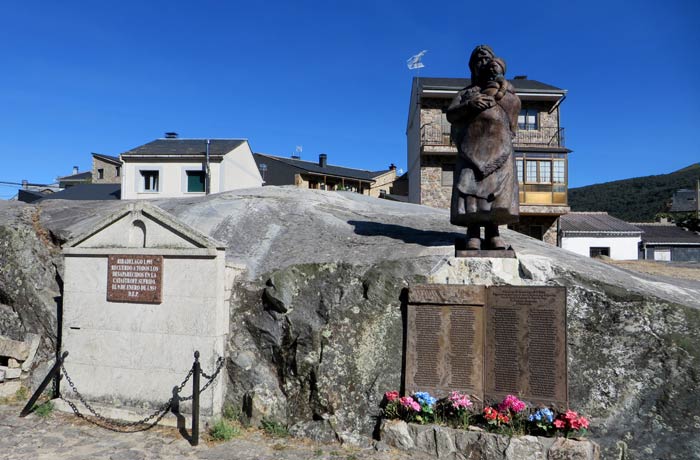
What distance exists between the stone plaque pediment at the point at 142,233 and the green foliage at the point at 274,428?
2449 mm

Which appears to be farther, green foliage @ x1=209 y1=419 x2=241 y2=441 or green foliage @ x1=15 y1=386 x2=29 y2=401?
green foliage @ x1=15 y1=386 x2=29 y2=401

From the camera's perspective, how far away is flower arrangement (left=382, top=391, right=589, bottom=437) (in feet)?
17.9

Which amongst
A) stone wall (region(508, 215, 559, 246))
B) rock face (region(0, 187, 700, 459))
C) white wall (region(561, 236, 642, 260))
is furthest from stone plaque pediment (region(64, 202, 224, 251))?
white wall (region(561, 236, 642, 260))

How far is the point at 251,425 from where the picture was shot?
6.61 m

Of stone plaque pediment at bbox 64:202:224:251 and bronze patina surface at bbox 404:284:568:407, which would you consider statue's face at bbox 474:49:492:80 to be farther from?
stone plaque pediment at bbox 64:202:224:251

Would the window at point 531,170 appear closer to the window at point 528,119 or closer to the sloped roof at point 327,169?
the window at point 528,119

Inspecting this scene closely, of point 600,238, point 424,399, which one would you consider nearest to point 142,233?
point 424,399

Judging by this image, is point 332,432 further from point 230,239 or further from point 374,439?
point 230,239

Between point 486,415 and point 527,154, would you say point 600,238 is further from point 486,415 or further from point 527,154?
point 486,415

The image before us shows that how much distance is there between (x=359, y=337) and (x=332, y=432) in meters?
1.23

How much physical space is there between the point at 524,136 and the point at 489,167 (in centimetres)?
2319

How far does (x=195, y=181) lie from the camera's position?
100ft

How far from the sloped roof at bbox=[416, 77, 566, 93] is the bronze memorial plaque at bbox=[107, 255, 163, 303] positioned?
23821 mm

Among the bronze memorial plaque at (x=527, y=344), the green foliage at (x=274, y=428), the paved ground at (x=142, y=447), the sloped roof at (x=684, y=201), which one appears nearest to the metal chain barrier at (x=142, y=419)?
the paved ground at (x=142, y=447)
